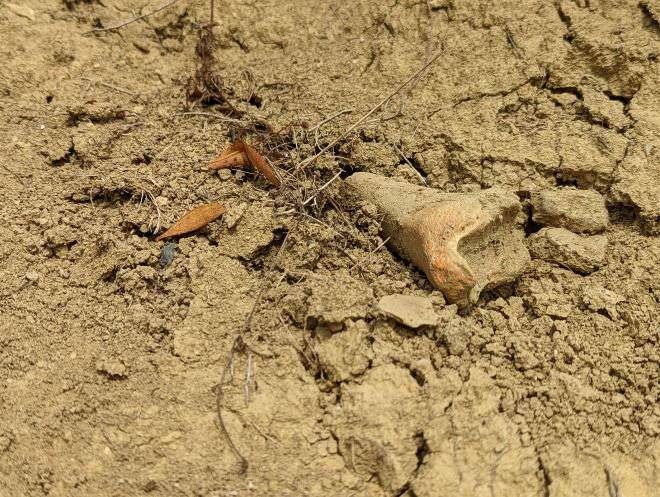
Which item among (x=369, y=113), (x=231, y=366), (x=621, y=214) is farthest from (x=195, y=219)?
(x=621, y=214)

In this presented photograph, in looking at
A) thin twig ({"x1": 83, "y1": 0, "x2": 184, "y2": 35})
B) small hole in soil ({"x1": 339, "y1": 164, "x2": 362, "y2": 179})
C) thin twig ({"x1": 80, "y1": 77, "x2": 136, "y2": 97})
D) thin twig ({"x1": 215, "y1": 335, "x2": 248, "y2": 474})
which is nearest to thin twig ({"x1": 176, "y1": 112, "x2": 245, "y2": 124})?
thin twig ({"x1": 80, "y1": 77, "x2": 136, "y2": 97})

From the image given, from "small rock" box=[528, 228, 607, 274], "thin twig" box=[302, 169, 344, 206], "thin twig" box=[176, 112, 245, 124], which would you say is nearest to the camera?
"small rock" box=[528, 228, 607, 274]

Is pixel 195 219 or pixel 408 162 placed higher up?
pixel 408 162

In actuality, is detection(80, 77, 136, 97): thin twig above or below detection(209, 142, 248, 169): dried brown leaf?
above

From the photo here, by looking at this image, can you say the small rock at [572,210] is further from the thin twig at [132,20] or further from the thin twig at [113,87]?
the thin twig at [132,20]

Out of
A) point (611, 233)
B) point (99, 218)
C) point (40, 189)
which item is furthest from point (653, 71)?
point (40, 189)

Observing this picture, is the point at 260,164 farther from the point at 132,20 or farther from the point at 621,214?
the point at 621,214

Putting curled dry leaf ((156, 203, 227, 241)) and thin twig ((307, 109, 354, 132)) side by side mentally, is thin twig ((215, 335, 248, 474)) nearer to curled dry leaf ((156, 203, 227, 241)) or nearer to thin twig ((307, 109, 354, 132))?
curled dry leaf ((156, 203, 227, 241))
